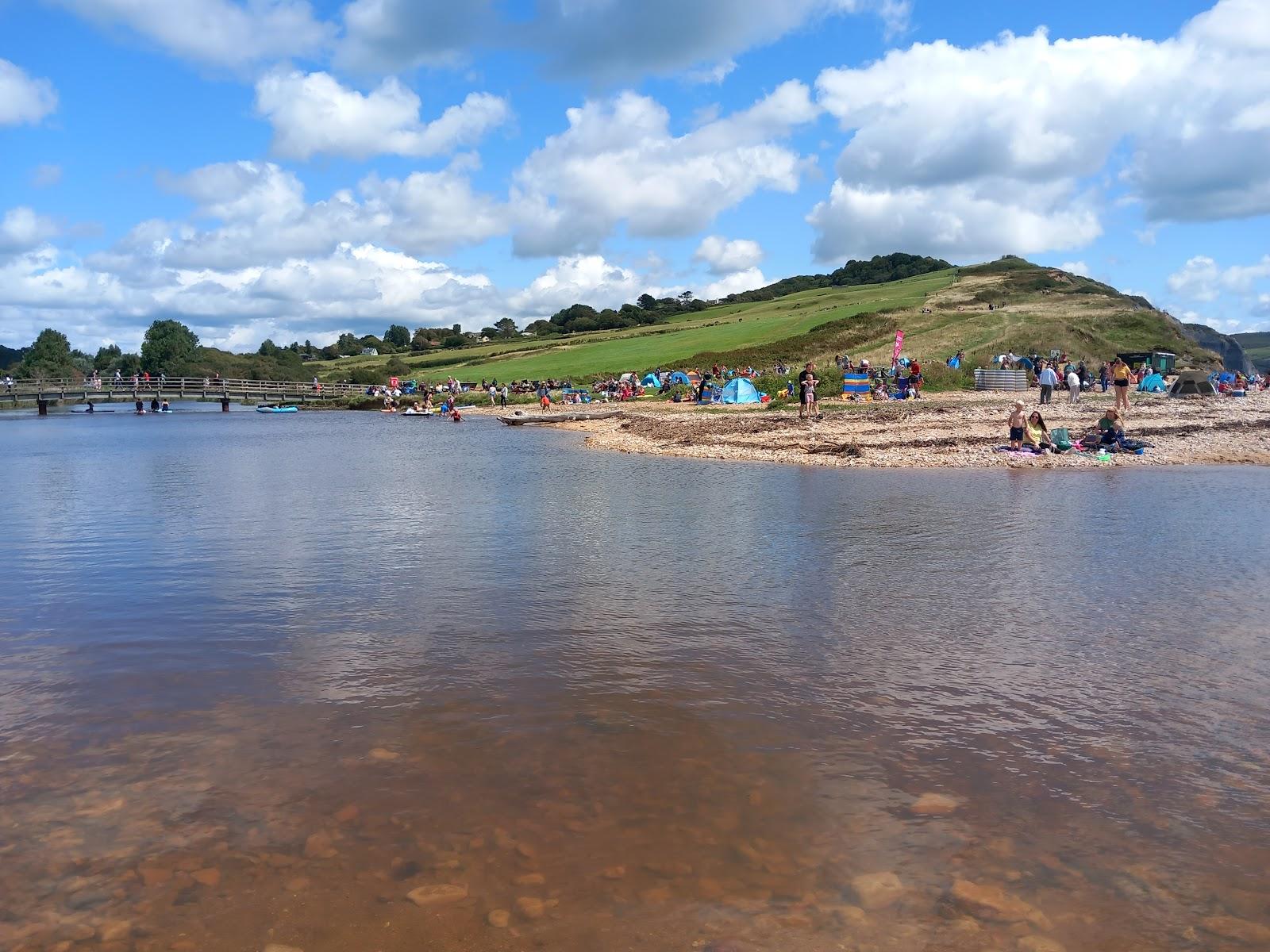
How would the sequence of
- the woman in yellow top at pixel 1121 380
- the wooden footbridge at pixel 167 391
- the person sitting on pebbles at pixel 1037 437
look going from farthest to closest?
1. the wooden footbridge at pixel 167 391
2. the woman in yellow top at pixel 1121 380
3. the person sitting on pebbles at pixel 1037 437

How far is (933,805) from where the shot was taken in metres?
5.82

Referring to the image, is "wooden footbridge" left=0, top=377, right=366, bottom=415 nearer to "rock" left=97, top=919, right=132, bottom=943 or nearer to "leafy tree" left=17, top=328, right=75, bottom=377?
"leafy tree" left=17, top=328, right=75, bottom=377

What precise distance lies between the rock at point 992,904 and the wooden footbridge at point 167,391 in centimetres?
9872

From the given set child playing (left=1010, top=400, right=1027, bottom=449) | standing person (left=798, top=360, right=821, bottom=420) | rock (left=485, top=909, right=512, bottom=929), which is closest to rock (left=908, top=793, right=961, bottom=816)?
rock (left=485, top=909, right=512, bottom=929)

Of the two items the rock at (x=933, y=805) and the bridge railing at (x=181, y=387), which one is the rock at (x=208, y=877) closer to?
the rock at (x=933, y=805)

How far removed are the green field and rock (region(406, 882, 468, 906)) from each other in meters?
74.0

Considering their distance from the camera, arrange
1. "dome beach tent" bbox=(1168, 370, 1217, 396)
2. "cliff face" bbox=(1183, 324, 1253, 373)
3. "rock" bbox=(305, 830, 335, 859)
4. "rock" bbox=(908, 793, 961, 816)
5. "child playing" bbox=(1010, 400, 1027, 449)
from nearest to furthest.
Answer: "rock" bbox=(305, 830, 335, 859)
"rock" bbox=(908, 793, 961, 816)
"child playing" bbox=(1010, 400, 1027, 449)
"dome beach tent" bbox=(1168, 370, 1217, 396)
"cliff face" bbox=(1183, 324, 1253, 373)

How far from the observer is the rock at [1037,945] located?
443 cm

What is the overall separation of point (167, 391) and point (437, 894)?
104 meters

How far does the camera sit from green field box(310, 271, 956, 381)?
96.0 meters

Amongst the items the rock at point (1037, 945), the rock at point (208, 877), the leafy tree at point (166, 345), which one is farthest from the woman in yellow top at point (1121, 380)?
the leafy tree at point (166, 345)

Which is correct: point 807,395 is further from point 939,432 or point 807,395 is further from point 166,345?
point 166,345

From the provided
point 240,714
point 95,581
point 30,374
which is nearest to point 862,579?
point 240,714

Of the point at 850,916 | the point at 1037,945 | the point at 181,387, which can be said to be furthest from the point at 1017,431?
the point at 181,387
